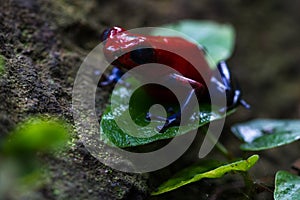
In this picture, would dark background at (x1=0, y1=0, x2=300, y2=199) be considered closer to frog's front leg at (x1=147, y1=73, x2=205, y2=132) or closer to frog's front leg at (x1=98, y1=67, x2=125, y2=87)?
frog's front leg at (x1=98, y1=67, x2=125, y2=87)

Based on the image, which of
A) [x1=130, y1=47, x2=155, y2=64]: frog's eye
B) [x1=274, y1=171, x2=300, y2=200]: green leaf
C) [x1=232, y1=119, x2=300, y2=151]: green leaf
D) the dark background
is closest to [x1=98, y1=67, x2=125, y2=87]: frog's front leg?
the dark background

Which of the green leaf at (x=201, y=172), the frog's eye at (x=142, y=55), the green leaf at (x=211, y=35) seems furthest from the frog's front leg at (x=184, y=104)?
the green leaf at (x=211, y=35)

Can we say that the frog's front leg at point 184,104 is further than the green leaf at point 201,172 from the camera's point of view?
Yes

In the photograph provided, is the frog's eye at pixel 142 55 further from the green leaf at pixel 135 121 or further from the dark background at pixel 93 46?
the dark background at pixel 93 46

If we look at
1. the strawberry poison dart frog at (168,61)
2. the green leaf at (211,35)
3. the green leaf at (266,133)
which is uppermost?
the strawberry poison dart frog at (168,61)

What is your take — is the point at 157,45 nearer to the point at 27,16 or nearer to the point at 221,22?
the point at 27,16

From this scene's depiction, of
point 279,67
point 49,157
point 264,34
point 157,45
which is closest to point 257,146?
point 157,45
